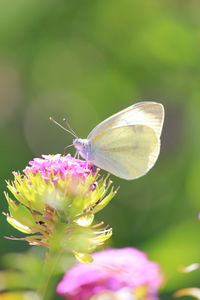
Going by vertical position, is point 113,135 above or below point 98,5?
→ below

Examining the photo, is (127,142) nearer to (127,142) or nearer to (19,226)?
(127,142)


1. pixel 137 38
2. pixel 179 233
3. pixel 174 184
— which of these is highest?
pixel 137 38

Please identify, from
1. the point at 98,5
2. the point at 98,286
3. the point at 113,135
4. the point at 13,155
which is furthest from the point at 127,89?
the point at 98,286

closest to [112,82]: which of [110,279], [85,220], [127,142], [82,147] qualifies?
[127,142]

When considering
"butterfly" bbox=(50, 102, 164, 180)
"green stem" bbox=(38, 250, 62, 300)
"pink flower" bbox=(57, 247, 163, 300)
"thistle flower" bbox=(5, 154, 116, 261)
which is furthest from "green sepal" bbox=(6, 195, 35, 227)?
"butterfly" bbox=(50, 102, 164, 180)

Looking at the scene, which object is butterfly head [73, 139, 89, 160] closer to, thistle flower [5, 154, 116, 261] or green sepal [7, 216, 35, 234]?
thistle flower [5, 154, 116, 261]

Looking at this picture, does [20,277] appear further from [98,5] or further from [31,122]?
[98,5]

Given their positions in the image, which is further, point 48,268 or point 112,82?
point 112,82

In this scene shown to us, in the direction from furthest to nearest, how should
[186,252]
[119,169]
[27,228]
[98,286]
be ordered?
[186,252] < [119,169] < [98,286] < [27,228]
